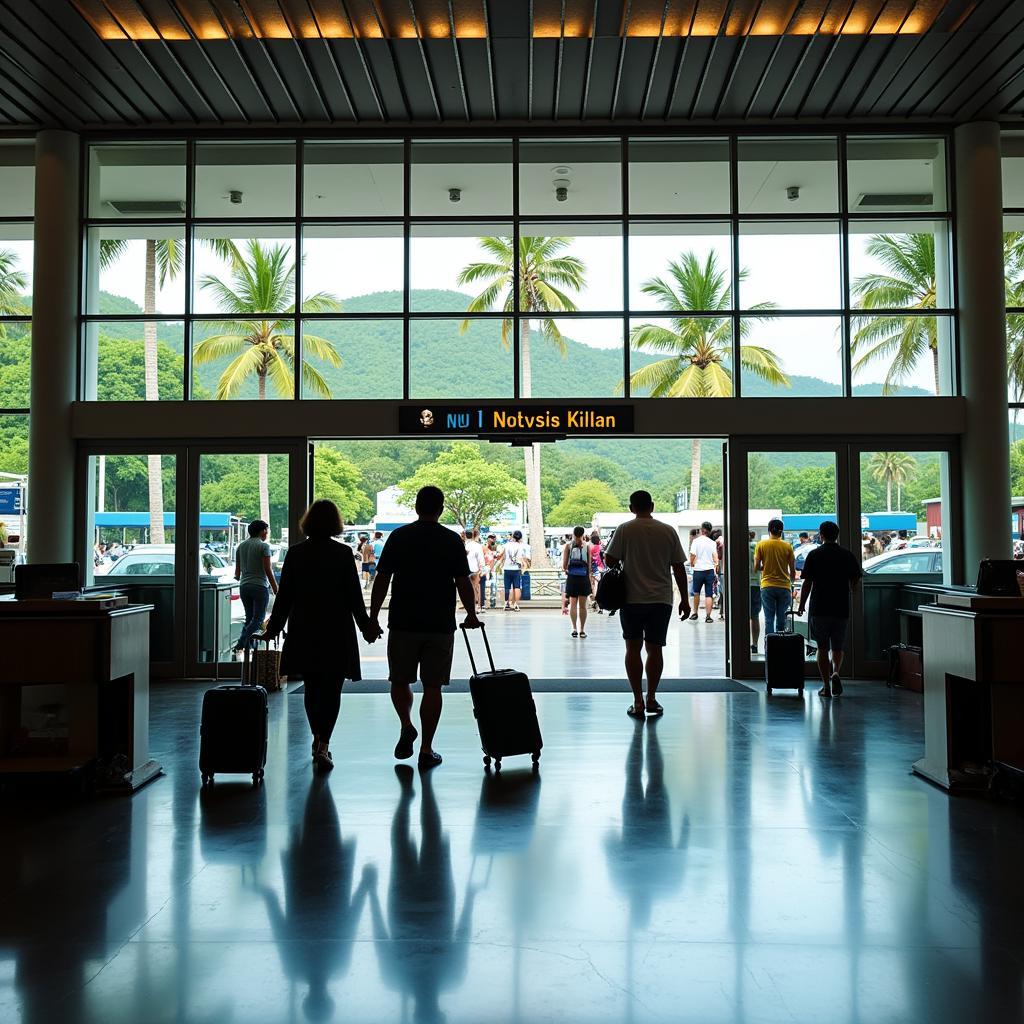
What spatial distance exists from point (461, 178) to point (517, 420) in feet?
9.64

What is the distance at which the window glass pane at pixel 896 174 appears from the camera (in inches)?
431

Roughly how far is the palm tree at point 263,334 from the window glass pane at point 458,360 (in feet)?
3.09

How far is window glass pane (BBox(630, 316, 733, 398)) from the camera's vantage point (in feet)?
35.4

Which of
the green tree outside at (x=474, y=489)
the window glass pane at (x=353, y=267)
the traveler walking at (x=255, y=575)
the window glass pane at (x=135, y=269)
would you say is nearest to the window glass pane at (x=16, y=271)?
the window glass pane at (x=135, y=269)

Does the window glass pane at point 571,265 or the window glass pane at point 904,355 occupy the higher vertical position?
the window glass pane at point 571,265

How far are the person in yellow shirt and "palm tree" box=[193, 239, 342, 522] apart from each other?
5.07 meters

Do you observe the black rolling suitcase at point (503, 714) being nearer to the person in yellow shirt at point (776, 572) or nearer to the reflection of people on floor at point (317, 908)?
the reflection of people on floor at point (317, 908)

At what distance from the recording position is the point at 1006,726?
18.4 ft

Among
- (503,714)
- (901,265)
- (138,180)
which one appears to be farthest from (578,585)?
(503,714)

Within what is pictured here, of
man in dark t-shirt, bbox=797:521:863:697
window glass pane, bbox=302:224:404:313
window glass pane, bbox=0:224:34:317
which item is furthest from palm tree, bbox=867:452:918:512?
window glass pane, bbox=0:224:34:317

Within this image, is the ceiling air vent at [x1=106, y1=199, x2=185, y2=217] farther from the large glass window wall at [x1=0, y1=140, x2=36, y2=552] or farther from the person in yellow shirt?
the person in yellow shirt

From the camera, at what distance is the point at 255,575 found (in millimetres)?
10344

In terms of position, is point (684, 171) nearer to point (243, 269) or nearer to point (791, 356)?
point (791, 356)

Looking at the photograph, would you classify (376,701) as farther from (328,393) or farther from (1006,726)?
(1006,726)
